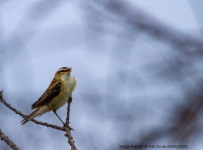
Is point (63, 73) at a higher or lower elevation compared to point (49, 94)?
higher

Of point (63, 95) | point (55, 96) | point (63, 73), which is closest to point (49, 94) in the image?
point (55, 96)

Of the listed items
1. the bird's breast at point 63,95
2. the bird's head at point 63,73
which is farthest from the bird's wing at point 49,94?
the bird's head at point 63,73

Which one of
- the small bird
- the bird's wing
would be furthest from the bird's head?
the bird's wing

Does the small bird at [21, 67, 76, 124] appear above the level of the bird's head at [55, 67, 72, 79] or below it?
below

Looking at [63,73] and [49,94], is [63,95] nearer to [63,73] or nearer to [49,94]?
[49,94]

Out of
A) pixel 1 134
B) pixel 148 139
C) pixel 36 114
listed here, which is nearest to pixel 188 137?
pixel 148 139

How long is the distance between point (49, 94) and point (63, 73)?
0.80 meters

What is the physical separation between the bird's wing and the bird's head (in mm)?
277

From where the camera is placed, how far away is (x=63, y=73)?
6.62 meters

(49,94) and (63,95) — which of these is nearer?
(63,95)

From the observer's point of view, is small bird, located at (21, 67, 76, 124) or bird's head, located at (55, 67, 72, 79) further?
bird's head, located at (55, 67, 72, 79)

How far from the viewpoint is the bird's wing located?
19.4 ft

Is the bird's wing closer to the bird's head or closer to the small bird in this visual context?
the small bird

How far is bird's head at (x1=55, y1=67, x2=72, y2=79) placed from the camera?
651 cm
